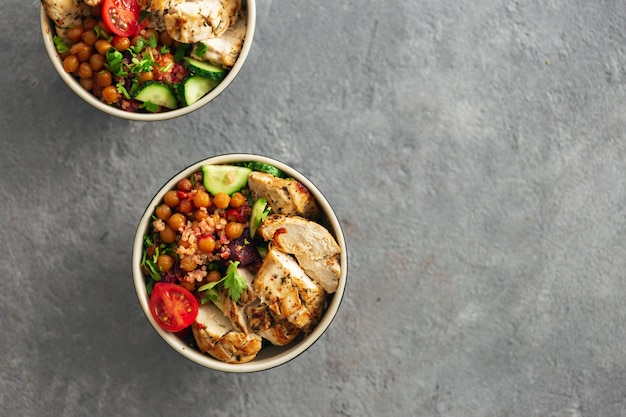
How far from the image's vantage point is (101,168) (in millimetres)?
3592

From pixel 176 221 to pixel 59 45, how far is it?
0.91 m

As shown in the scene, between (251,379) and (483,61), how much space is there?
6.65 feet

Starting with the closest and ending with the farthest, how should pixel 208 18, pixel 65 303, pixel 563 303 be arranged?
1. pixel 208 18
2. pixel 65 303
3. pixel 563 303

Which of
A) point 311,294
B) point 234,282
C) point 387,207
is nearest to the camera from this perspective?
point 234,282

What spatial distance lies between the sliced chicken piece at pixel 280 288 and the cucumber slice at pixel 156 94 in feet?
2.59

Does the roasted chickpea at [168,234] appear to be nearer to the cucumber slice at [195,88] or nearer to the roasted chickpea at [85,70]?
the cucumber slice at [195,88]

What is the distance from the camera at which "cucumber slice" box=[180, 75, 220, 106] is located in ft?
10.0

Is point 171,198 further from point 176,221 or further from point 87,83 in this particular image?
point 87,83

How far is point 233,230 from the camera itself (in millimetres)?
3002

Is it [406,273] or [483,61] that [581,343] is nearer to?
[406,273]

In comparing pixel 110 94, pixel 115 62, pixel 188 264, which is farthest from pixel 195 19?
pixel 188 264

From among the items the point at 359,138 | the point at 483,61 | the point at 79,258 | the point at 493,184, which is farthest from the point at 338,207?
the point at 79,258

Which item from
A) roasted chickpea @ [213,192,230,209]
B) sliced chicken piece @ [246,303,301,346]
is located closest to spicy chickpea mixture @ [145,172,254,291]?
roasted chickpea @ [213,192,230,209]

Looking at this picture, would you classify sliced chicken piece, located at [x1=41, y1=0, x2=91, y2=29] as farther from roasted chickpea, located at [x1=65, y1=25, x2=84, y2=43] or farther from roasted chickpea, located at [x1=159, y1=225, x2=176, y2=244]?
roasted chickpea, located at [x1=159, y1=225, x2=176, y2=244]
